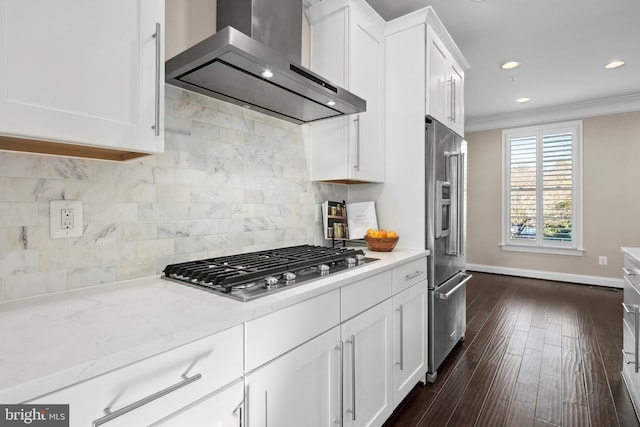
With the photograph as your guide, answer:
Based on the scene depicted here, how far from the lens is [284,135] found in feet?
6.75

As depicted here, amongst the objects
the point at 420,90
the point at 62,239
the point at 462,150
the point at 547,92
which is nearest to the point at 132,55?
the point at 62,239

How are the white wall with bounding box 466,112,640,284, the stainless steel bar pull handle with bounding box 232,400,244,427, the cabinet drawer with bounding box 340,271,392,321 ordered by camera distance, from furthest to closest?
the white wall with bounding box 466,112,640,284
the cabinet drawer with bounding box 340,271,392,321
the stainless steel bar pull handle with bounding box 232,400,244,427

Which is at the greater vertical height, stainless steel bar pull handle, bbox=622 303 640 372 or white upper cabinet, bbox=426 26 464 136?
white upper cabinet, bbox=426 26 464 136

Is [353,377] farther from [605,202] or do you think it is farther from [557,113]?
[557,113]

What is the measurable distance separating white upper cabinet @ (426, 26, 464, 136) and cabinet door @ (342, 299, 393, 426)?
147 cm

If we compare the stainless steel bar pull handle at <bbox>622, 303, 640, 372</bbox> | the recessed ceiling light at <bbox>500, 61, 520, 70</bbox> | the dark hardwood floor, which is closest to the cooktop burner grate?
the dark hardwood floor

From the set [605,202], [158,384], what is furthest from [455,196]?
[605,202]

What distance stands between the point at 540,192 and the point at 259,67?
551 cm

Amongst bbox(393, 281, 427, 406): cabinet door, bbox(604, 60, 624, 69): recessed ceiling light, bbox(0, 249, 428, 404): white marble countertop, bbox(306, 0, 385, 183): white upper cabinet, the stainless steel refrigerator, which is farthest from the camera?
bbox(604, 60, 624, 69): recessed ceiling light

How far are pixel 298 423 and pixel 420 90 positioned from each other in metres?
2.07

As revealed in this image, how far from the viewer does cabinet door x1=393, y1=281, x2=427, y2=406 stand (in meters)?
1.78

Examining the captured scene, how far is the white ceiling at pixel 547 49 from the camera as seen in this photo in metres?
2.50

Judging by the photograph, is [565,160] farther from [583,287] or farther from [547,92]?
[583,287]

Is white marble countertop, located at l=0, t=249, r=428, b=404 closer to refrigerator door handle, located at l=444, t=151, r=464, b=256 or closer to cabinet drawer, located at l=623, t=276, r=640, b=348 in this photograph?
refrigerator door handle, located at l=444, t=151, r=464, b=256
